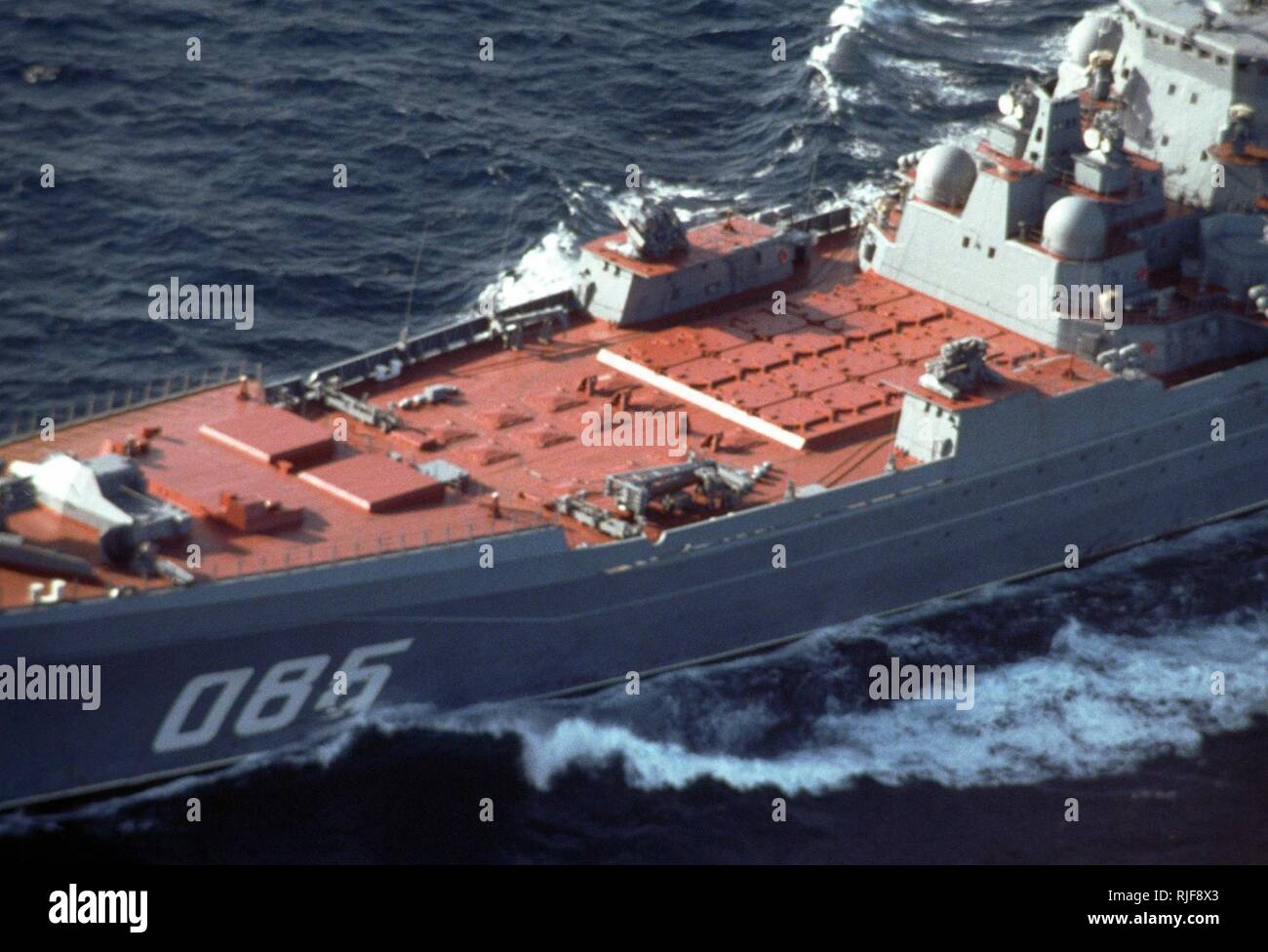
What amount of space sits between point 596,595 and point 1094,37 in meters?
19.9

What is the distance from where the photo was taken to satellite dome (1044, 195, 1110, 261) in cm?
4694

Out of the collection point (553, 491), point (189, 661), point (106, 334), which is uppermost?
point (106, 334)

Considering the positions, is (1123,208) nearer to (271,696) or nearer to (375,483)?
(375,483)

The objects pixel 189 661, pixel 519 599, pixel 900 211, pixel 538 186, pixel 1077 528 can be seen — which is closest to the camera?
pixel 189 661

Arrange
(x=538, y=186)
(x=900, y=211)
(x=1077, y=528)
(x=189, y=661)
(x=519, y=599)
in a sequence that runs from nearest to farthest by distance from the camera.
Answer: (x=189, y=661), (x=519, y=599), (x=1077, y=528), (x=900, y=211), (x=538, y=186)

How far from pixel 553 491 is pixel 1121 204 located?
1438 centimetres

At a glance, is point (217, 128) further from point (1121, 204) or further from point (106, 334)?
point (1121, 204)

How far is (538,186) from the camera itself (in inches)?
2352

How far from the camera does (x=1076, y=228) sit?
47.0 metres

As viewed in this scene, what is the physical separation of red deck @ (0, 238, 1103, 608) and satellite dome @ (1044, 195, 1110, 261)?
2.13 meters

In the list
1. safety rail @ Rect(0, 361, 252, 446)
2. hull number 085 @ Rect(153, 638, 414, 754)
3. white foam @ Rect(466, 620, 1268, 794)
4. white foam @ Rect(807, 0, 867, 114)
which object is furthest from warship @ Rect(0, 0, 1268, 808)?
white foam @ Rect(807, 0, 867, 114)

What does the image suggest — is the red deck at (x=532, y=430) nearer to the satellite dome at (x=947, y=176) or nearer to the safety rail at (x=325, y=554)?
the safety rail at (x=325, y=554)

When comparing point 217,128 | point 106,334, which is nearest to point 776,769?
point 106,334

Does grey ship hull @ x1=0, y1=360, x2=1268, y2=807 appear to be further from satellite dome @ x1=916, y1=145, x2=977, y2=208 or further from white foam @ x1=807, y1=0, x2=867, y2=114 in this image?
white foam @ x1=807, y1=0, x2=867, y2=114
